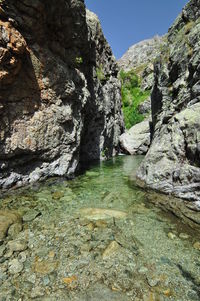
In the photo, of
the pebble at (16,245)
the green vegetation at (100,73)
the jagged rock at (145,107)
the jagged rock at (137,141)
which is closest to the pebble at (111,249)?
the pebble at (16,245)

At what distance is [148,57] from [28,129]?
368 ft

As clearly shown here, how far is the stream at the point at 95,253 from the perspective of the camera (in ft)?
10.3

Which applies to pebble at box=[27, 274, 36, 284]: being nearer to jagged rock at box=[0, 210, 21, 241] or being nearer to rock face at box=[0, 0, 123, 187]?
jagged rock at box=[0, 210, 21, 241]

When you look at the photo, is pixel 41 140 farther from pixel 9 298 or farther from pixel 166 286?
pixel 166 286

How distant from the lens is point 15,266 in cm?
364

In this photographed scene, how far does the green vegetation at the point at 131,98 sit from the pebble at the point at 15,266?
145ft

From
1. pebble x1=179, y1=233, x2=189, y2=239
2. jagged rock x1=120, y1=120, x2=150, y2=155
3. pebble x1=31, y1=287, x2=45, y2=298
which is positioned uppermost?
jagged rock x1=120, y1=120, x2=150, y2=155

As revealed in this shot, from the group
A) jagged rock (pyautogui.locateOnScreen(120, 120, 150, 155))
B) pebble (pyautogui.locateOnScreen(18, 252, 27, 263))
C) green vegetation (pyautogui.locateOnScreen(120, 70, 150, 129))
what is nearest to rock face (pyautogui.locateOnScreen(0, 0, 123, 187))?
pebble (pyautogui.locateOnScreen(18, 252, 27, 263))

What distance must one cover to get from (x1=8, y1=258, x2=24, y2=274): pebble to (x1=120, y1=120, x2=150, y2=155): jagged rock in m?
25.7

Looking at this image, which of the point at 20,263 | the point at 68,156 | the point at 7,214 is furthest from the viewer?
the point at 68,156

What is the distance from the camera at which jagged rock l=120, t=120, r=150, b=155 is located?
28.2m

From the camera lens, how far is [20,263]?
372cm

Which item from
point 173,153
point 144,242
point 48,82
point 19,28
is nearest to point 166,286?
point 144,242

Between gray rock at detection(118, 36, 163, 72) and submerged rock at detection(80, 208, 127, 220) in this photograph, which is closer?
submerged rock at detection(80, 208, 127, 220)
